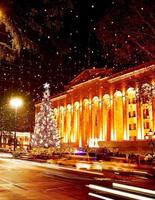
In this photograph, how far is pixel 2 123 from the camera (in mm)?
73750

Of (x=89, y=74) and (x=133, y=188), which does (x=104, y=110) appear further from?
(x=133, y=188)

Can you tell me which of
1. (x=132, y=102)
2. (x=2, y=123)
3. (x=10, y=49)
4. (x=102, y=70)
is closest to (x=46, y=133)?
(x=132, y=102)

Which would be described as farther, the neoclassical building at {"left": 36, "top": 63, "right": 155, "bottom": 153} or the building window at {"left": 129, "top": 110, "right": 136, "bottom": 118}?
the building window at {"left": 129, "top": 110, "right": 136, "bottom": 118}

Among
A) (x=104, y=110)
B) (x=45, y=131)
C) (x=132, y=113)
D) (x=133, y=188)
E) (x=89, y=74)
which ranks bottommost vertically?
(x=133, y=188)

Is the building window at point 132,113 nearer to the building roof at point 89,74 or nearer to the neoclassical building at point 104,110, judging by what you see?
the neoclassical building at point 104,110

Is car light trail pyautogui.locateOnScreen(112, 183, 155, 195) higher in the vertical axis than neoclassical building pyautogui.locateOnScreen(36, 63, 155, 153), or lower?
lower

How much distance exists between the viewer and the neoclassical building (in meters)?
52.7

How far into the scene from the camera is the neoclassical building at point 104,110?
52.7m

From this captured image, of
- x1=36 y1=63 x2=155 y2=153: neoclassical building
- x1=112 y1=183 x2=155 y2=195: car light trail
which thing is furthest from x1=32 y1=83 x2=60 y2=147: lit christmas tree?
x1=112 y1=183 x2=155 y2=195: car light trail

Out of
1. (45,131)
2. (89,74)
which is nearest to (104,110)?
(89,74)

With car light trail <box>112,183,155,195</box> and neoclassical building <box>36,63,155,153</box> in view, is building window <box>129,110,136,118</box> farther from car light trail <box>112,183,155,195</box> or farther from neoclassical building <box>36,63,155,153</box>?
car light trail <box>112,183,155,195</box>

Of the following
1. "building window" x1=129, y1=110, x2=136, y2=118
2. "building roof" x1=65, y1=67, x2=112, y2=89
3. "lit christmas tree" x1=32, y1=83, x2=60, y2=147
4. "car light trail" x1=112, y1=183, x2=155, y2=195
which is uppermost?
"building roof" x1=65, y1=67, x2=112, y2=89

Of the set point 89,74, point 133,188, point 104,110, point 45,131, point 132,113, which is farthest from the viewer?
point 89,74

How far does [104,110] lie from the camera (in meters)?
61.6
